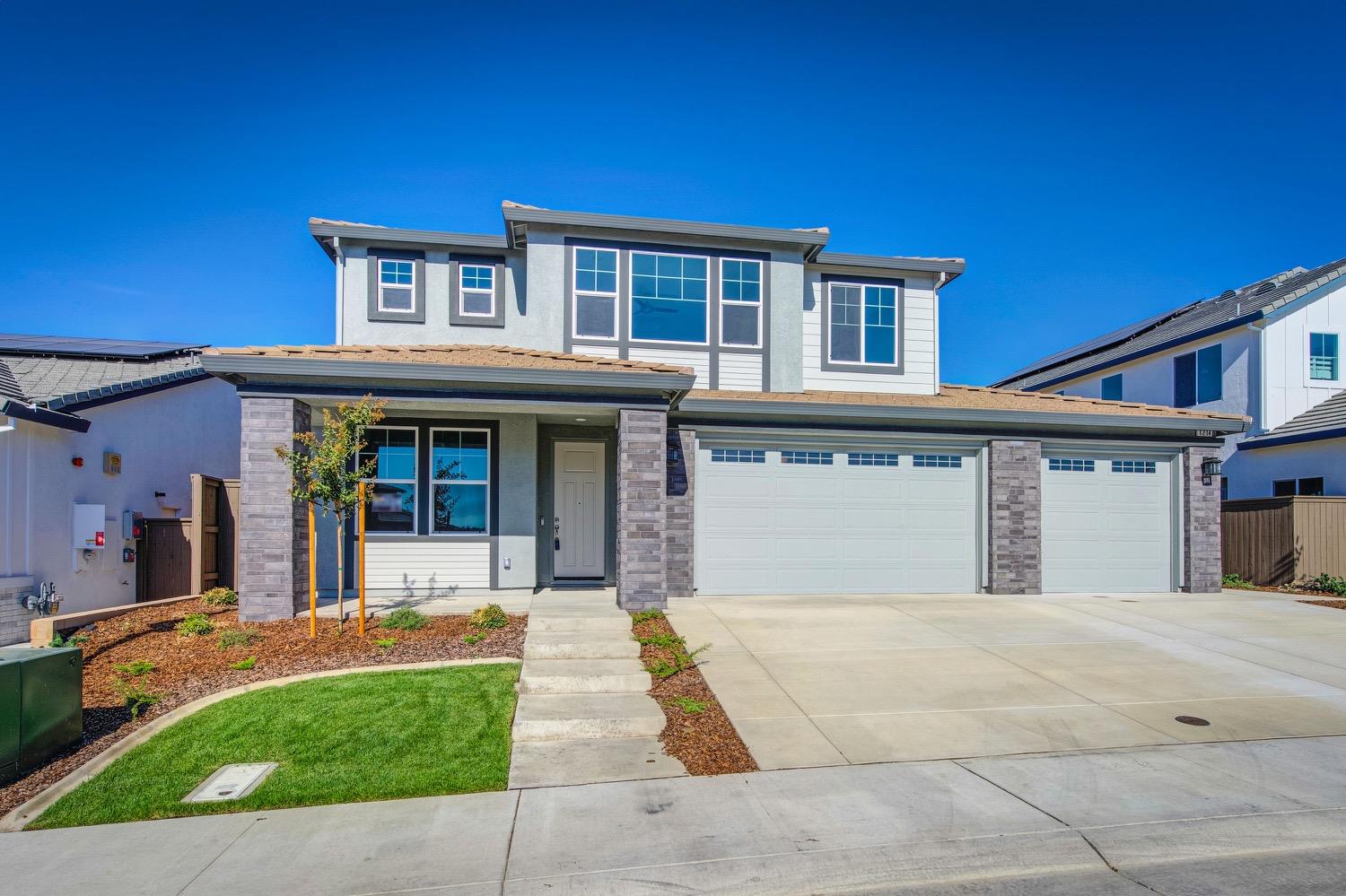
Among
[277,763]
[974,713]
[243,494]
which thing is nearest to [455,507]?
[243,494]

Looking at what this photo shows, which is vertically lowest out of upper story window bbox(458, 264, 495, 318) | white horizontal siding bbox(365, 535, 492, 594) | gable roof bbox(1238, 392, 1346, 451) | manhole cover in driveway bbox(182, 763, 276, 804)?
manhole cover in driveway bbox(182, 763, 276, 804)

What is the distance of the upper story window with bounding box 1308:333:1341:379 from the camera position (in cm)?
1836

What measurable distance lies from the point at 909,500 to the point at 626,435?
552 centimetres

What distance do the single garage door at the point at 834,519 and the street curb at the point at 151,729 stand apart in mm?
5287

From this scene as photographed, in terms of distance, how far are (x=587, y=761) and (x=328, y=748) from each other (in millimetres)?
1996

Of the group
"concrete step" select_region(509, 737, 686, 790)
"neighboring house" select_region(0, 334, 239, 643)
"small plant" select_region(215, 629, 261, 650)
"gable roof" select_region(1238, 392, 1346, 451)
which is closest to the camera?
"concrete step" select_region(509, 737, 686, 790)

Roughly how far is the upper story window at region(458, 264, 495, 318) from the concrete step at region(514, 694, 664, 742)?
9.12 metres

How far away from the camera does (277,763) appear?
5.92 meters

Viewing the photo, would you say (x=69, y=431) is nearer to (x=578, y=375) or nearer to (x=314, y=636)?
(x=314, y=636)

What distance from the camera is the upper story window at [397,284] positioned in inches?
→ 578

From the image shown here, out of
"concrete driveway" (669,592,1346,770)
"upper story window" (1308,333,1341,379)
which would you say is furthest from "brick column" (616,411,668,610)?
"upper story window" (1308,333,1341,379)

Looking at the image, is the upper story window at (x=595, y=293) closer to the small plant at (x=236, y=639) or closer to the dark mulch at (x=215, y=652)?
the dark mulch at (x=215, y=652)

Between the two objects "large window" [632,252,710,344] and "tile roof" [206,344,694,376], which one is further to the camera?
"large window" [632,252,710,344]

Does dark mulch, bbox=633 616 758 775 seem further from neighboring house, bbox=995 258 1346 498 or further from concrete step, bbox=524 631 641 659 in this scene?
neighboring house, bbox=995 258 1346 498
